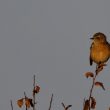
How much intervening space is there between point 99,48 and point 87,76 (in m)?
2.30

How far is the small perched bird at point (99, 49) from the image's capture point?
6087mm

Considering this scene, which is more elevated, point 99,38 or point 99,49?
point 99,38

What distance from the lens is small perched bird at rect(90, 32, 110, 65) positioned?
609cm

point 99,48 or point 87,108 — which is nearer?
point 87,108

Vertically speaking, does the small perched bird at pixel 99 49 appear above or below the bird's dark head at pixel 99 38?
below

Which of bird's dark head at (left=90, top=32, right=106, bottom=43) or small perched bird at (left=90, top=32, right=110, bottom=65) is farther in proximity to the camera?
bird's dark head at (left=90, top=32, right=106, bottom=43)

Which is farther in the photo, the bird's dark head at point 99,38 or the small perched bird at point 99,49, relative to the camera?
the bird's dark head at point 99,38

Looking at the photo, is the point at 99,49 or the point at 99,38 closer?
the point at 99,49

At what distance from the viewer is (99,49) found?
630cm

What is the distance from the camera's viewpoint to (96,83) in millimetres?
3928

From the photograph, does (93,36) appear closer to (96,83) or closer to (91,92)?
(96,83)

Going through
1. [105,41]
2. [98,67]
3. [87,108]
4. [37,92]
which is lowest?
[87,108]

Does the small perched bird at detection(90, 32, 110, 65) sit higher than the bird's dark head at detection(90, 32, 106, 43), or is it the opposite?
the bird's dark head at detection(90, 32, 106, 43)

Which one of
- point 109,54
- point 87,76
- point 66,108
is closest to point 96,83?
point 87,76
